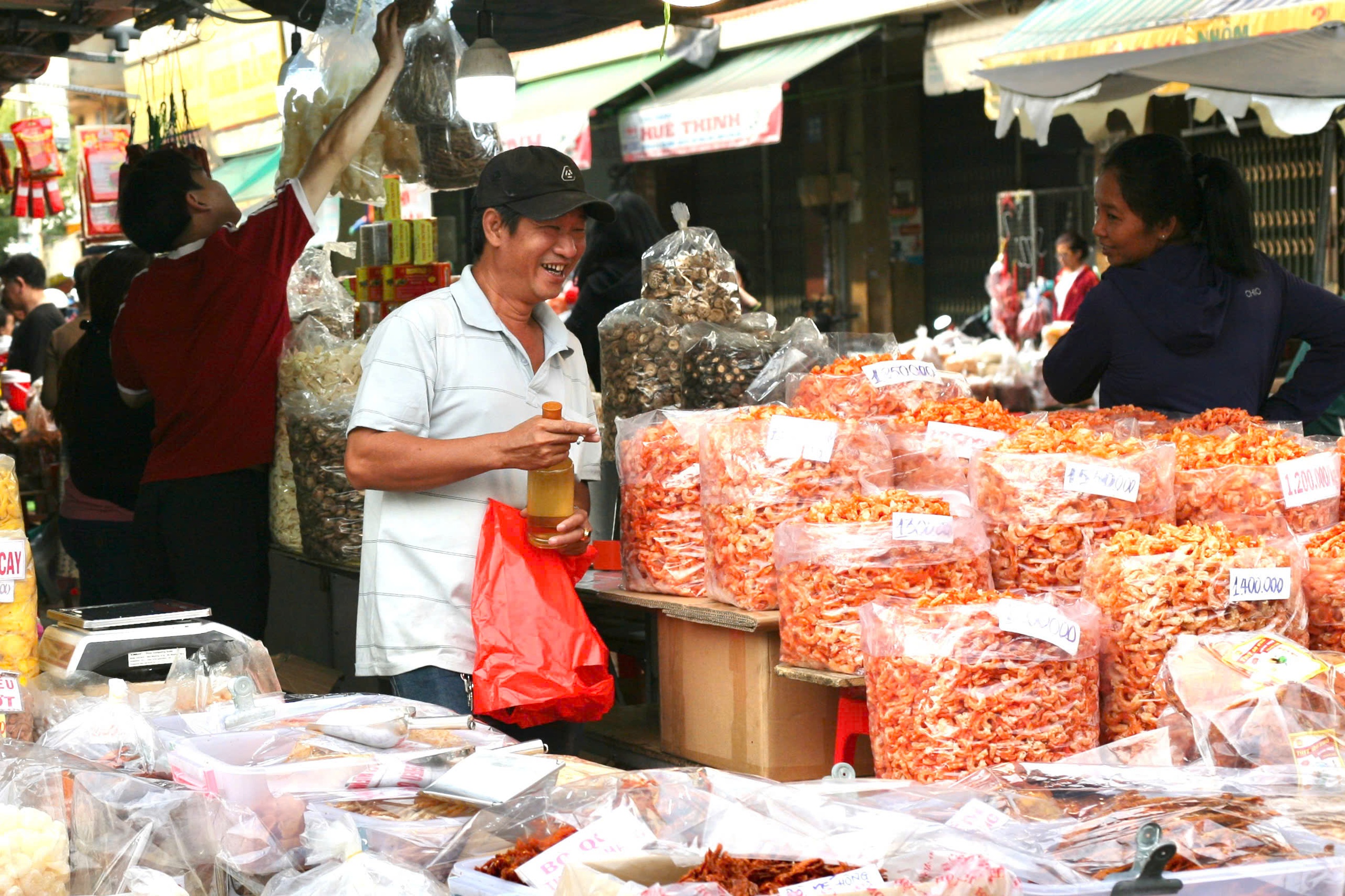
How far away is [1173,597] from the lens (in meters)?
2.06

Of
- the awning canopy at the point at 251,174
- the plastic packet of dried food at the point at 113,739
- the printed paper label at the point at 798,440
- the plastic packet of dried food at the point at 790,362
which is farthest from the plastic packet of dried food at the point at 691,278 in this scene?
the awning canopy at the point at 251,174

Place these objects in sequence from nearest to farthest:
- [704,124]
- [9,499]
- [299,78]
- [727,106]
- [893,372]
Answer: [9,499] < [893,372] < [299,78] < [727,106] < [704,124]

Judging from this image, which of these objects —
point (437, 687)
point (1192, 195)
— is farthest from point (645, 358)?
point (1192, 195)

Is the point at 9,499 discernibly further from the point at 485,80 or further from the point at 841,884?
the point at 485,80

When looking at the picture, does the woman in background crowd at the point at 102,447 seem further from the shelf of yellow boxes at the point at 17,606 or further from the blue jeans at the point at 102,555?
the shelf of yellow boxes at the point at 17,606

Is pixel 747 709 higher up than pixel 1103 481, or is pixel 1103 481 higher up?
pixel 1103 481

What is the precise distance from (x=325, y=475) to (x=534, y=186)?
1.52m

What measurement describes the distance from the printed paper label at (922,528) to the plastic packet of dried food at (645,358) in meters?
1.14

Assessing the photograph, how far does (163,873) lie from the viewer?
1.66m

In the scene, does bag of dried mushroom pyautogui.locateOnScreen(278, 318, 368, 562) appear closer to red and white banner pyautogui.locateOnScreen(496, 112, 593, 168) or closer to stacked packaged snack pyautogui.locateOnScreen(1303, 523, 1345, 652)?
stacked packaged snack pyautogui.locateOnScreen(1303, 523, 1345, 652)

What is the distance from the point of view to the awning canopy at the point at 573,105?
30.4 feet

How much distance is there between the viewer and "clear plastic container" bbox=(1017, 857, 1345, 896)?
1451mm

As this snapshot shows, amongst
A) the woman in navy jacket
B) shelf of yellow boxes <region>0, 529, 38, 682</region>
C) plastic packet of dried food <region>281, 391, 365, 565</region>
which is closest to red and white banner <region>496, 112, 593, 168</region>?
plastic packet of dried food <region>281, 391, 365, 565</region>

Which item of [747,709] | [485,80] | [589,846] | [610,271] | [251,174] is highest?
[251,174]
